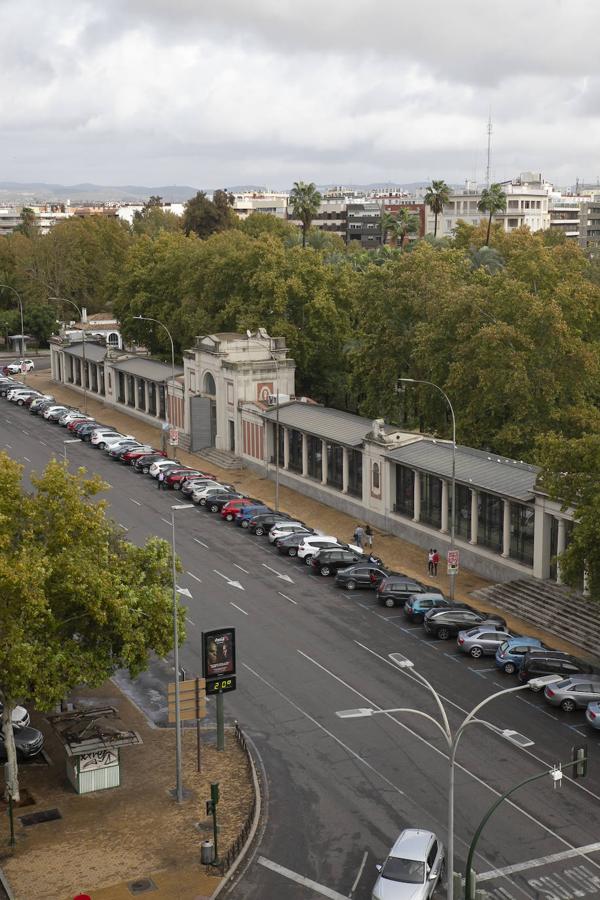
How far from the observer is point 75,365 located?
123000mm

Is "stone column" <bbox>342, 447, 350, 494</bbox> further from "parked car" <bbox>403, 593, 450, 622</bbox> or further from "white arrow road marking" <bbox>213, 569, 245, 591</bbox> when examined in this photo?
"parked car" <bbox>403, 593, 450, 622</bbox>

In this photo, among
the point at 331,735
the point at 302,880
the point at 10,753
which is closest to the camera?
the point at 302,880

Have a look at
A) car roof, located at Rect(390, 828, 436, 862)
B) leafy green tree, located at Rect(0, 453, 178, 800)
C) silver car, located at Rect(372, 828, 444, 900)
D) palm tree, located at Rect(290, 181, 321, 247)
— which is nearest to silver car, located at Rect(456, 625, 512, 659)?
leafy green tree, located at Rect(0, 453, 178, 800)

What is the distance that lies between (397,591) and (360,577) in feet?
9.37

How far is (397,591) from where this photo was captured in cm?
5328

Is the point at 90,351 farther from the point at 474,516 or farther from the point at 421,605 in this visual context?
the point at 421,605

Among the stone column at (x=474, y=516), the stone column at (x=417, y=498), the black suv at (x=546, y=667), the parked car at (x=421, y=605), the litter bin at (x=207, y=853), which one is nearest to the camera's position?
the litter bin at (x=207, y=853)

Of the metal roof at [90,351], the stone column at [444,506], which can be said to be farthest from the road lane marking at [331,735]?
the metal roof at [90,351]

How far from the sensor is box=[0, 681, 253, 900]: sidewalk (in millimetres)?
31000

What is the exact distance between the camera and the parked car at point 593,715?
39656 millimetres

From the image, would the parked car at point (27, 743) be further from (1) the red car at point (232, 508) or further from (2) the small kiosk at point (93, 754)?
(1) the red car at point (232, 508)

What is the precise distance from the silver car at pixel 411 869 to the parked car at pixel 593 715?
36.0ft

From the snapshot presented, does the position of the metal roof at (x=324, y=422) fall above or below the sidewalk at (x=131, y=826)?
above

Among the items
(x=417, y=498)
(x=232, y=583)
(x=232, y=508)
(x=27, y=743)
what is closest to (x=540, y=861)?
(x=27, y=743)
